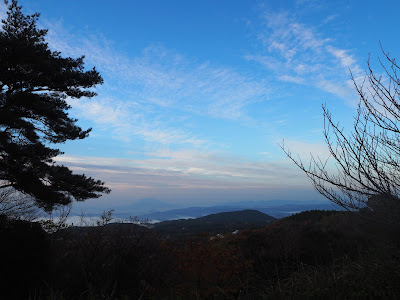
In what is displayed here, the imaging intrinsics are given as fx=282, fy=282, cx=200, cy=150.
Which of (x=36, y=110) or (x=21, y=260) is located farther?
(x=36, y=110)

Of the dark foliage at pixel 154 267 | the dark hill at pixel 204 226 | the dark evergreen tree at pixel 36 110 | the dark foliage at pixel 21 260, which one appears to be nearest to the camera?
the dark foliage at pixel 154 267

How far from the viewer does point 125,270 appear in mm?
7215

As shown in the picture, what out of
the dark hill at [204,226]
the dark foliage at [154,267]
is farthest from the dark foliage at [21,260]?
the dark hill at [204,226]

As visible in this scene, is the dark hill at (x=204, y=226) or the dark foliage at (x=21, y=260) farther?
the dark hill at (x=204, y=226)

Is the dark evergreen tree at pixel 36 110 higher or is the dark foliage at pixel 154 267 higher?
the dark evergreen tree at pixel 36 110

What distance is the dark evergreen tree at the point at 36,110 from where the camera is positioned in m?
11.1

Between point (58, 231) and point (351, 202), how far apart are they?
25.7 ft

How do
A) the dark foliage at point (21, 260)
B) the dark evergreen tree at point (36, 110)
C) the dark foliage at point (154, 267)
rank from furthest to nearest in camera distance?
1. the dark evergreen tree at point (36, 110)
2. the dark foliage at point (21, 260)
3. the dark foliage at point (154, 267)

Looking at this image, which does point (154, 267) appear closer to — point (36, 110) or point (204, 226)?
point (36, 110)

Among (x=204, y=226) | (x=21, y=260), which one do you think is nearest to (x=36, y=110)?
(x=21, y=260)

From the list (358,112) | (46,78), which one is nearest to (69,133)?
(46,78)

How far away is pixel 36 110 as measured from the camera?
38.8ft

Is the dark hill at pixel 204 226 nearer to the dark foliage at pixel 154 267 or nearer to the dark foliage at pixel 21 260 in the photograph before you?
the dark foliage at pixel 154 267

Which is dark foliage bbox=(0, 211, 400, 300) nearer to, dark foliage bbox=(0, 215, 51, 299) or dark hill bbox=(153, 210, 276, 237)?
dark foliage bbox=(0, 215, 51, 299)
